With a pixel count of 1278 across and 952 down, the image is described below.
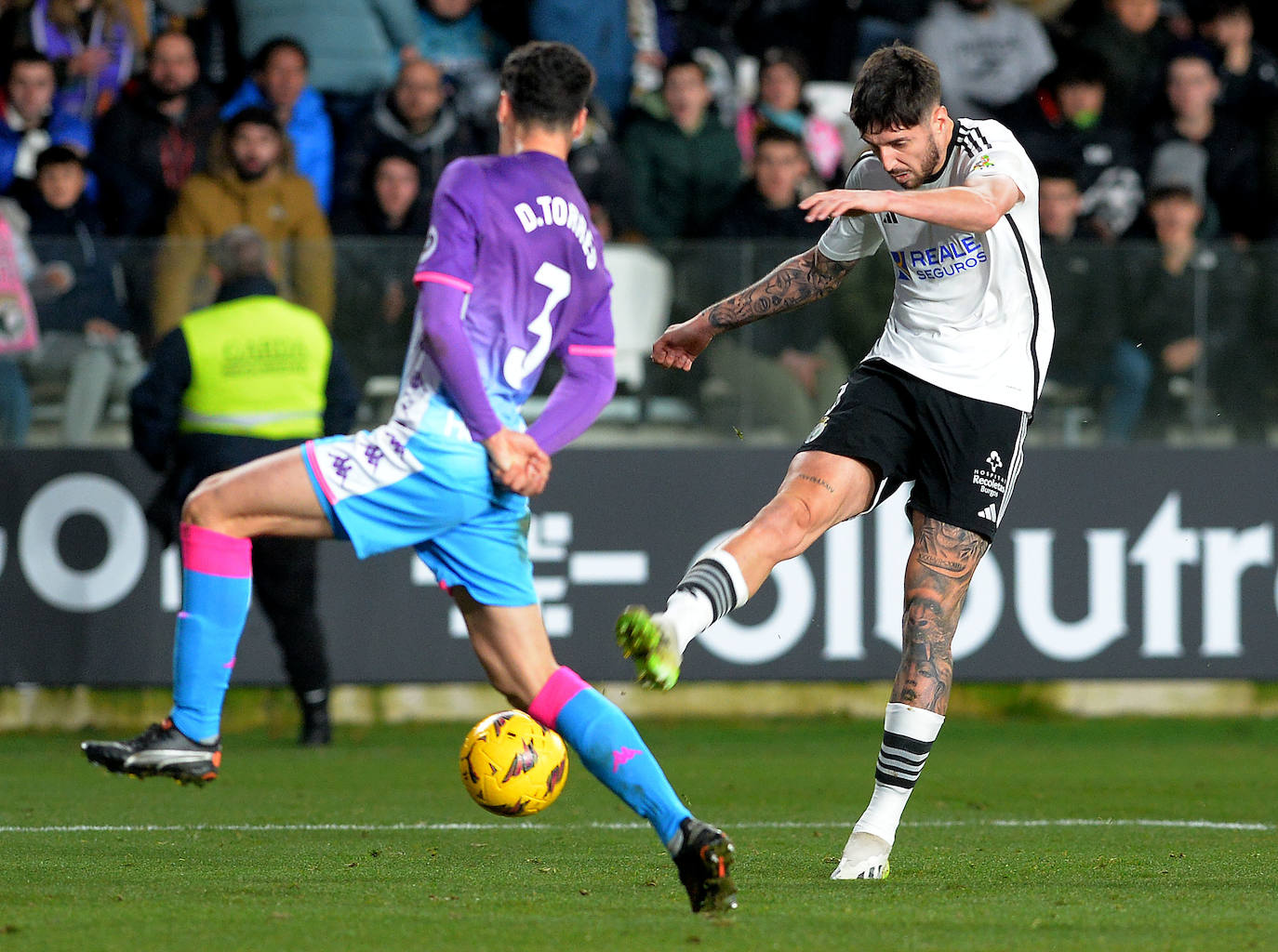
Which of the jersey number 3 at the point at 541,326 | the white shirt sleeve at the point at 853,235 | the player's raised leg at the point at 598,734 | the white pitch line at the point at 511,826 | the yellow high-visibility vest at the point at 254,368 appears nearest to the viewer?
the player's raised leg at the point at 598,734

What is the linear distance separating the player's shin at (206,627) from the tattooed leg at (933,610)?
6.18 feet

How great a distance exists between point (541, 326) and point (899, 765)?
5.48 feet

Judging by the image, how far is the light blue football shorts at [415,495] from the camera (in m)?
4.78

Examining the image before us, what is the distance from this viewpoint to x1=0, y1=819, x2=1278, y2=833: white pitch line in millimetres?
6652

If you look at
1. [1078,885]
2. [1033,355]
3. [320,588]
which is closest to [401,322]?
[320,588]

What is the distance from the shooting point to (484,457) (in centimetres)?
479

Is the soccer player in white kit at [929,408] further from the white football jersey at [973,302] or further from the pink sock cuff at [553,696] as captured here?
the pink sock cuff at [553,696]

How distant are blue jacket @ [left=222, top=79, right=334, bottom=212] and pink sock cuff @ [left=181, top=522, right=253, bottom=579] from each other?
21.6 ft

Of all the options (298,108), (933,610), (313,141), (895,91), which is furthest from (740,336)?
(895,91)

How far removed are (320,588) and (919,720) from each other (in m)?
5.27

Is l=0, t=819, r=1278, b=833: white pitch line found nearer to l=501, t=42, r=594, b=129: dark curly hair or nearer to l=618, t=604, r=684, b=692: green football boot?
l=618, t=604, r=684, b=692: green football boot

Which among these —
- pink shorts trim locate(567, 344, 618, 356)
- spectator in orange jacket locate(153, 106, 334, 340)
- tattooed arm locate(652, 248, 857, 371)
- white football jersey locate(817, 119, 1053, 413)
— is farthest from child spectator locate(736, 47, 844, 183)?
pink shorts trim locate(567, 344, 618, 356)

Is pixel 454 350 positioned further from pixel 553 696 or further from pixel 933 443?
pixel 933 443

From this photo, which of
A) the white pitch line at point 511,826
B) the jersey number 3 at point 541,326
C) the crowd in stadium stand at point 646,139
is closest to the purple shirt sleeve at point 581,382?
the jersey number 3 at point 541,326
